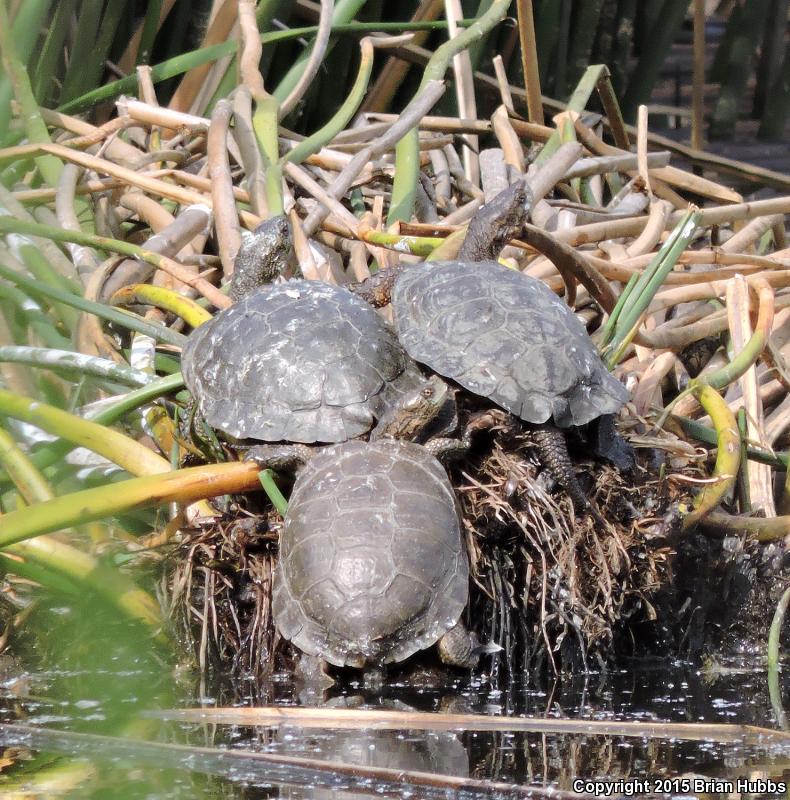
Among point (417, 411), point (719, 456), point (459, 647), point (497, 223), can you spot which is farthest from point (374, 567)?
point (497, 223)

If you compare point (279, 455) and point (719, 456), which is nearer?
point (279, 455)

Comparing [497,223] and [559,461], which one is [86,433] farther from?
[497,223]

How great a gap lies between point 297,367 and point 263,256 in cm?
57

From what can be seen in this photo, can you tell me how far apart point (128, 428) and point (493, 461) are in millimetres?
1022

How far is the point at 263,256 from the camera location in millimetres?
3170

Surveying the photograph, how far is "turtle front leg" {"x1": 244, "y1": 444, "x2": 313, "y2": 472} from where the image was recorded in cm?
266

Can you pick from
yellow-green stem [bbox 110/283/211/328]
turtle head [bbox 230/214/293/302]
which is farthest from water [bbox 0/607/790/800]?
turtle head [bbox 230/214/293/302]

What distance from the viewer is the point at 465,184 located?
4484 mm

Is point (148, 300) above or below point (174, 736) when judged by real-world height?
above

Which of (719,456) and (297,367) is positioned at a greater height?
(297,367)

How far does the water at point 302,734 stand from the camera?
1.90 meters

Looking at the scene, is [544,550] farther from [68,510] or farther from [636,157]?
[636,157]

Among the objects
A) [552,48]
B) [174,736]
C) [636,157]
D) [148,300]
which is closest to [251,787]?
[174,736]

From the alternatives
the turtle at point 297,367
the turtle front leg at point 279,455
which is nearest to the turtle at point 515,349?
the turtle at point 297,367
